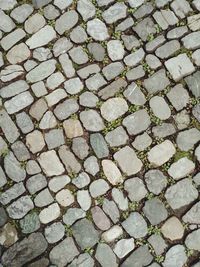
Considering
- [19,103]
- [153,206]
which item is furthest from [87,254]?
[19,103]

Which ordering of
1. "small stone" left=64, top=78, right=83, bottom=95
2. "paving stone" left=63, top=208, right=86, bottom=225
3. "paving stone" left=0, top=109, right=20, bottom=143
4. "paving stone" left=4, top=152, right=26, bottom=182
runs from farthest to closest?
"small stone" left=64, top=78, right=83, bottom=95 → "paving stone" left=0, top=109, right=20, bottom=143 → "paving stone" left=4, top=152, right=26, bottom=182 → "paving stone" left=63, top=208, right=86, bottom=225

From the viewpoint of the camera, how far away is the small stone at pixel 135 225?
149 inches

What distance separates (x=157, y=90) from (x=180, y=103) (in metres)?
0.23

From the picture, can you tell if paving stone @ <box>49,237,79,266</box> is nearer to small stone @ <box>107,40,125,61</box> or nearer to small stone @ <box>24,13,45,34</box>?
small stone @ <box>107,40,125,61</box>

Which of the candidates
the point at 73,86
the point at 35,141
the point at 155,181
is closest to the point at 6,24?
the point at 73,86

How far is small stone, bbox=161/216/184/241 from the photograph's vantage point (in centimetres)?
378

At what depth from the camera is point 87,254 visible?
376 cm

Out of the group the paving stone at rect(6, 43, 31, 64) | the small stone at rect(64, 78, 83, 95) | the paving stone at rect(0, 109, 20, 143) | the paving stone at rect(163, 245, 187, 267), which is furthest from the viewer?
the paving stone at rect(6, 43, 31, 64)

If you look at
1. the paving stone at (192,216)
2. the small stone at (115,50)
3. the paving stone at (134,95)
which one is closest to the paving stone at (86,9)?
the small stone at (115,50)

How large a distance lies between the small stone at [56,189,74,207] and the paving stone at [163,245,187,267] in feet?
2.83

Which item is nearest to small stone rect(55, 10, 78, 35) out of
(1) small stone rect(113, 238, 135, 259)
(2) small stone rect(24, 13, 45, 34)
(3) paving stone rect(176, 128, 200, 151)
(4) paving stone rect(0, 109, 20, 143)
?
(2) small stone rect(24, 13, 45, 34)

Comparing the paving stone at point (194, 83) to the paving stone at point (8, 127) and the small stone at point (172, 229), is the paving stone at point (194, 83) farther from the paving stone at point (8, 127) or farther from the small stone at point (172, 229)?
the paving stone at point (8, 127)

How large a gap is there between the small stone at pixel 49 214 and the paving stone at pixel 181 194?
0.88 meters

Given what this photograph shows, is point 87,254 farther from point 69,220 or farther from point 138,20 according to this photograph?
point 138,20
